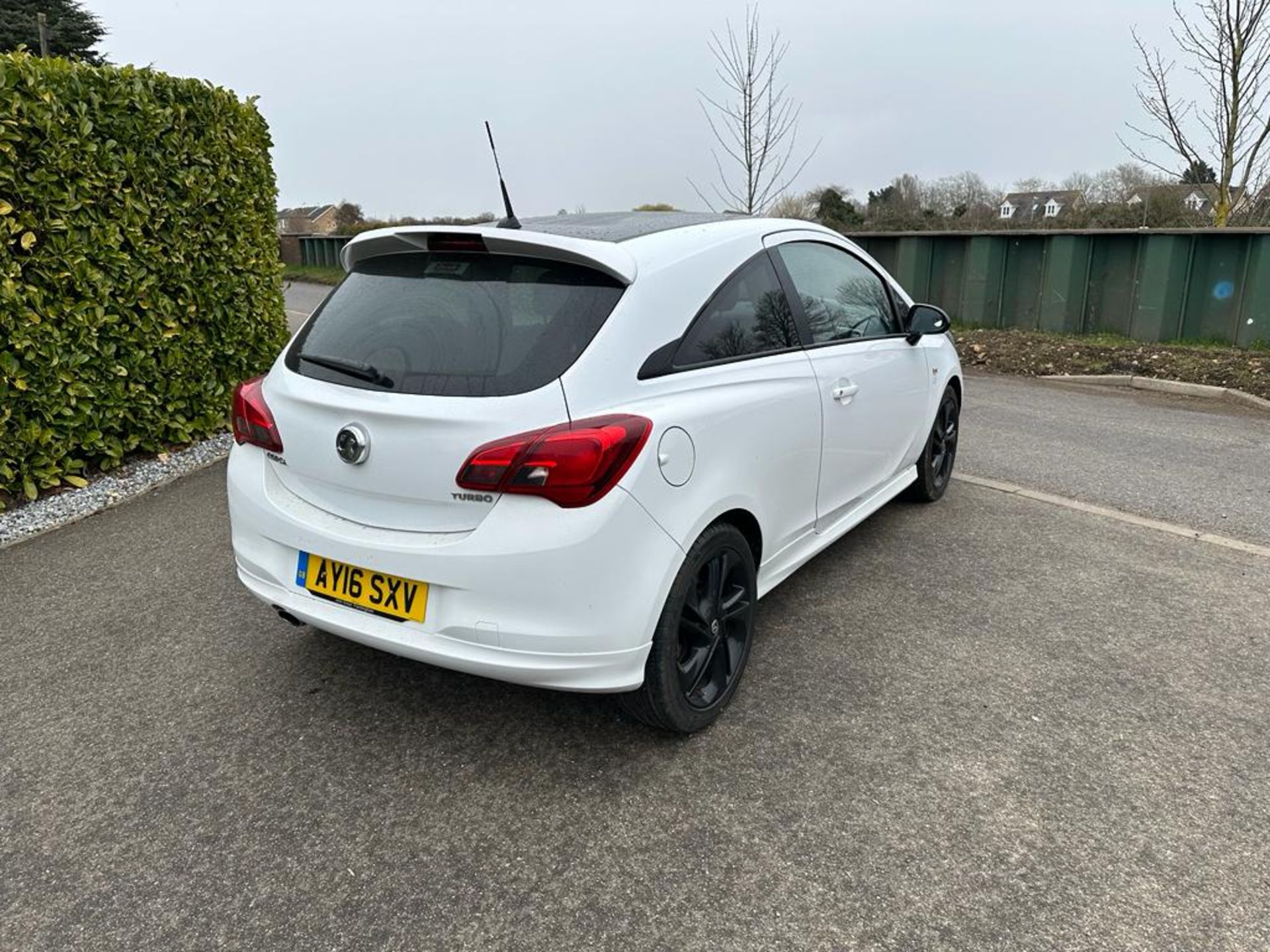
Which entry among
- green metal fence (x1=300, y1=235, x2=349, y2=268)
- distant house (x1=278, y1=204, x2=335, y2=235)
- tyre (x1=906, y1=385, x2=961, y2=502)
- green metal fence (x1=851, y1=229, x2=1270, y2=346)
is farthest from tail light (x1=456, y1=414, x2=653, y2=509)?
distant house (x1=278, y1=204, x2=335, y2=235)

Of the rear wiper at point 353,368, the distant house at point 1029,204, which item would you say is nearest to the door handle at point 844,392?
the rear wiper at point 353,368

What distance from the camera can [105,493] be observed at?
17.7 ft

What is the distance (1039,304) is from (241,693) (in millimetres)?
12184

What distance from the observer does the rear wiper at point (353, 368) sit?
2.61 m

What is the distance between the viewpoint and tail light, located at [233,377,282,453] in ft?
9.36

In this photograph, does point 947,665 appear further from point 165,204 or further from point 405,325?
point 165,204

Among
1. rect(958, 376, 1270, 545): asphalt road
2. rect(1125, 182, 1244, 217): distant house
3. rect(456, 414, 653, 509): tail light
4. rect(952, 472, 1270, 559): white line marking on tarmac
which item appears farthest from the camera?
rect(1125, 182, 1244, 217): distant house

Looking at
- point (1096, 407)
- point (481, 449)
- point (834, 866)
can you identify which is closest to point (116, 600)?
point (481, 449)

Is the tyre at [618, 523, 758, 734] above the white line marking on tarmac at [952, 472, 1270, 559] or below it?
above

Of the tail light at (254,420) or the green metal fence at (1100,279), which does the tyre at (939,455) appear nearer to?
the tail light at (254,420)

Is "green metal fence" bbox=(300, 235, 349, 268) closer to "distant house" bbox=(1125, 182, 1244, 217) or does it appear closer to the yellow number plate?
"distant house" bbox=(1125, 182, 1244, 217)

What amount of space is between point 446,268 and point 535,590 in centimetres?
111

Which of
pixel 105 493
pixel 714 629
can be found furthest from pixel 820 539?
pixel 105 493

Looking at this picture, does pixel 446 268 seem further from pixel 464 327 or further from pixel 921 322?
pixel 921 322
